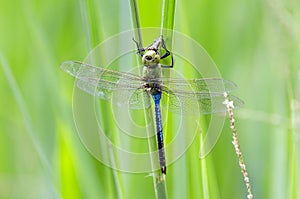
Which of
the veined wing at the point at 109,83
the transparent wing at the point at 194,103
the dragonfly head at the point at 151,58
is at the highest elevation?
the dragonfly head at the point at 151,58

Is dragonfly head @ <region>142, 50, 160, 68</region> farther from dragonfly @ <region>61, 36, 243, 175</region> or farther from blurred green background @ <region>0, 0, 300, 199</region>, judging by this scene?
blurred green background @ <region>0, 0, 300, 199</region>

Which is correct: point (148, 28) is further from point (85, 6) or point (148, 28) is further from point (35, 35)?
point (35, 35)

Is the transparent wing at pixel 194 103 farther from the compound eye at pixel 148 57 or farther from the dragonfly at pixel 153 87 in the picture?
the compound eye at pixel 148 57

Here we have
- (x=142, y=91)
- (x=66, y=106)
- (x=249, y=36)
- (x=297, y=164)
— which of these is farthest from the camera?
(x=249, y=36)

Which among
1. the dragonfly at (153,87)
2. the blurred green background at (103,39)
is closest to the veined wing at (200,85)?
the dragonfly at (153,87)

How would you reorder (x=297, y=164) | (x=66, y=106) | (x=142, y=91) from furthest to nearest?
1. (x=66, y=106)
2. (x=142, y=91)
3. (x=297, y=164)

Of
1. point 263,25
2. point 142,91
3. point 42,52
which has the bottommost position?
point 142,91

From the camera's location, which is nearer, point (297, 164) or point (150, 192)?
point (297, 164)

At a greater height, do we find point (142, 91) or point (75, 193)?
point (142, 91)

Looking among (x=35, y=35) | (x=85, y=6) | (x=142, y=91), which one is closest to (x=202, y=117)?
(x=142, y=91)
